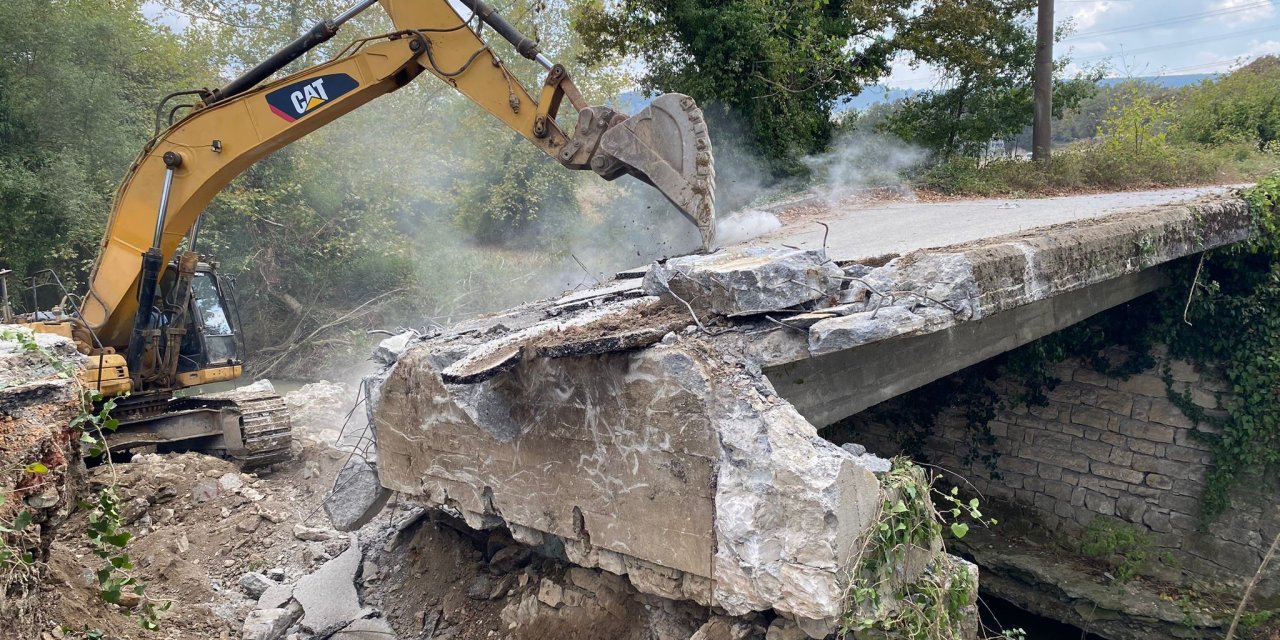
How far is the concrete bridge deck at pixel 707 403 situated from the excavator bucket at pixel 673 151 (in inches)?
48.9

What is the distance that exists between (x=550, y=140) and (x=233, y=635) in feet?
12.7

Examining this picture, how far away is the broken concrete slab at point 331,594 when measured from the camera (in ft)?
14.6

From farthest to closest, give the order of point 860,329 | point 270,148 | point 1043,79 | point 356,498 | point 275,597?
point 1043,79
point 270,148
point 275,597
point 356,498
point 860,329

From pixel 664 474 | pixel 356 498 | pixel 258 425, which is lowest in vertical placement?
pixel 258 425

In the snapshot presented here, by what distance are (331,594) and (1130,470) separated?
23.8ft

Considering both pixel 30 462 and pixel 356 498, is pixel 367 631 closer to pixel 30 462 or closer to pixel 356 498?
pixel 356 498

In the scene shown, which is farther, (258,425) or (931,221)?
(258,425)

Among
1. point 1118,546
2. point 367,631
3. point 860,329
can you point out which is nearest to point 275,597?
point 367,631

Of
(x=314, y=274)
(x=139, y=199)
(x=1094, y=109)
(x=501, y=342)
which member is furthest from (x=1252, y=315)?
(x=1094, y=109)

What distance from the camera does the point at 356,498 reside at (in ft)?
15.1

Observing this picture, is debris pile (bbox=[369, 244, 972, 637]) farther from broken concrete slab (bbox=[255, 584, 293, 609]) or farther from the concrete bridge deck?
broken concrete slab (bbox=[255, 584, 293, 609])

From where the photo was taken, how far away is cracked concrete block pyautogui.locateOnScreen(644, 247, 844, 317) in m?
3.19

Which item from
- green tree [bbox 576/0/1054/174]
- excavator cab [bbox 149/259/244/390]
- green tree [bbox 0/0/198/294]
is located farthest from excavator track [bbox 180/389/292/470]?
green tree [bbox 0/0/198/294]

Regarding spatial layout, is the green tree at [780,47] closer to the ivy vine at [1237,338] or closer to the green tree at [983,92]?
the green tree at [983,92]
